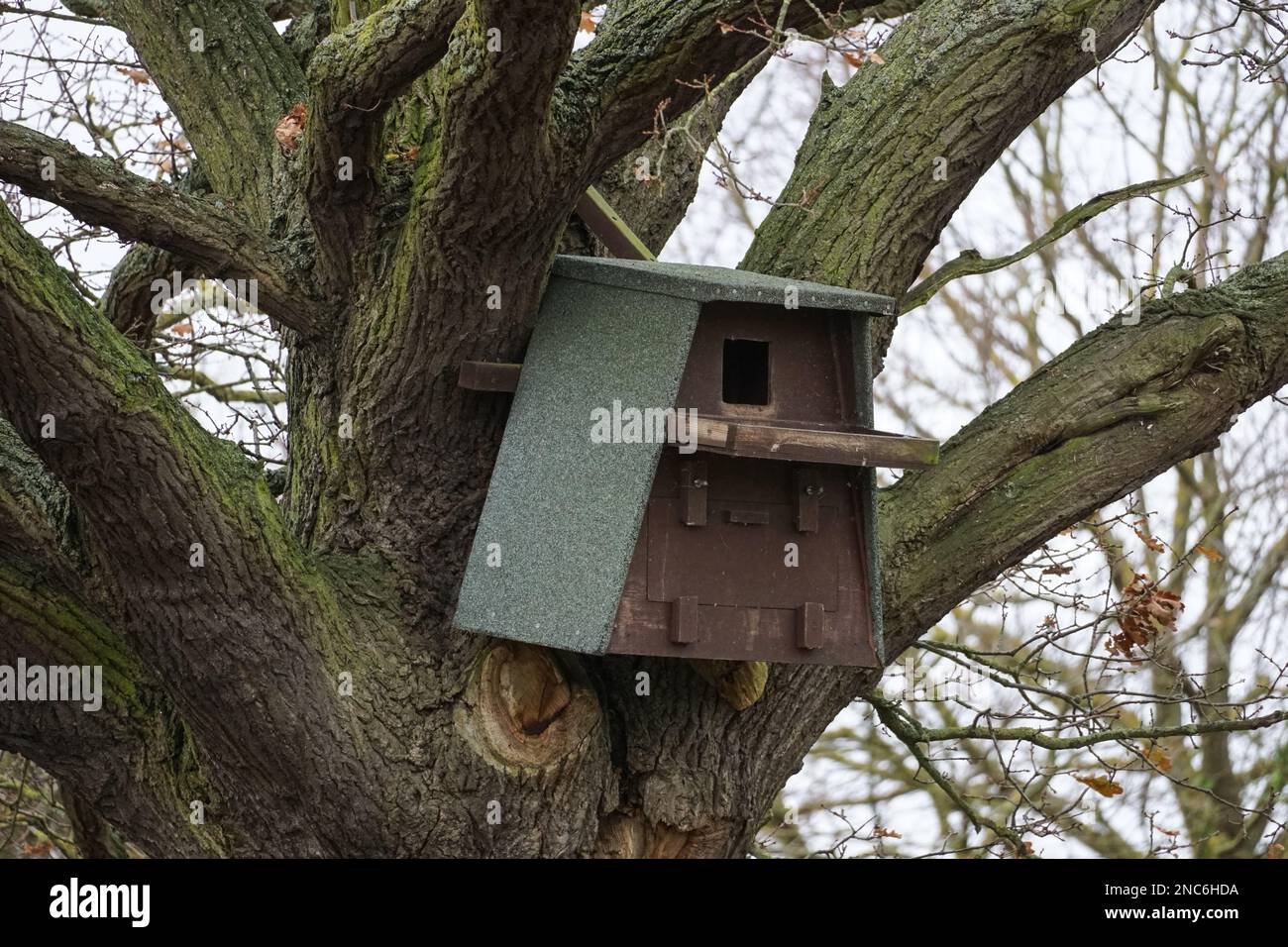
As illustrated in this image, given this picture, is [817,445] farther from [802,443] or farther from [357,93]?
[357,93]

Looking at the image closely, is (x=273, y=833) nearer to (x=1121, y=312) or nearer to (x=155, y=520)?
(x=155, y=520)

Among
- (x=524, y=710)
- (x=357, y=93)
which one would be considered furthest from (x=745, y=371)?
(x=357, y=93)

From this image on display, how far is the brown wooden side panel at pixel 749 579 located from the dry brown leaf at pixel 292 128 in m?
1.17

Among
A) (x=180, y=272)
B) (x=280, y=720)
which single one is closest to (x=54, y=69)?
(x=180, y=272)

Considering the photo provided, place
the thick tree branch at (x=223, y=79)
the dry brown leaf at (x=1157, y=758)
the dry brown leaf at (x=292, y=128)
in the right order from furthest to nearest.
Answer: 1. the dry brown leaf at (x=1157, y=758)
2. the thick tree branch at (x=223, y=79)
3. the dry brown leaf at (x=292, y=128)

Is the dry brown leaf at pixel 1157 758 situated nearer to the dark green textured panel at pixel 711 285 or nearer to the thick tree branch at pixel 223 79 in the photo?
Result: the dark green textured panel at pixel 711 285

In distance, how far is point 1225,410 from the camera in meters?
3.69

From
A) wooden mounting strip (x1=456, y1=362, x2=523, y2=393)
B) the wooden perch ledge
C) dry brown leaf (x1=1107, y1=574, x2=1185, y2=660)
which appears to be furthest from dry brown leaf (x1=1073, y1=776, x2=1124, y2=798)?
wooden mounting strip (x1=456, y1=362, x2=523, y2=393)

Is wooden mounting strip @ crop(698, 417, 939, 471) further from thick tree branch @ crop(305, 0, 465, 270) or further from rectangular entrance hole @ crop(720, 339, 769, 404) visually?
thick tree branch @ crop(305, 0, 465, 270)

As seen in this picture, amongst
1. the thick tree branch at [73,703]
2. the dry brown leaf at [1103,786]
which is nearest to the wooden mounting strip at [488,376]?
the thick tree branch at [73,703]

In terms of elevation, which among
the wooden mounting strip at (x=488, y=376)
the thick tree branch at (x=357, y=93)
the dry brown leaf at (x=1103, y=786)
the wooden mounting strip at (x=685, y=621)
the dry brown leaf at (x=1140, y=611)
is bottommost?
the dry brown leaf at (x=1103, y=786)

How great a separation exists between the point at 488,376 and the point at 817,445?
708 mm

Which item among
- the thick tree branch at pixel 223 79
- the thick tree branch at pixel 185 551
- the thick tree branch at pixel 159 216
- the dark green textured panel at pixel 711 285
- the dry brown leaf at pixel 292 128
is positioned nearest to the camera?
the thick tree branch at pixel 185 551

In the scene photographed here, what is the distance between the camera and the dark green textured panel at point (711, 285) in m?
2.96
